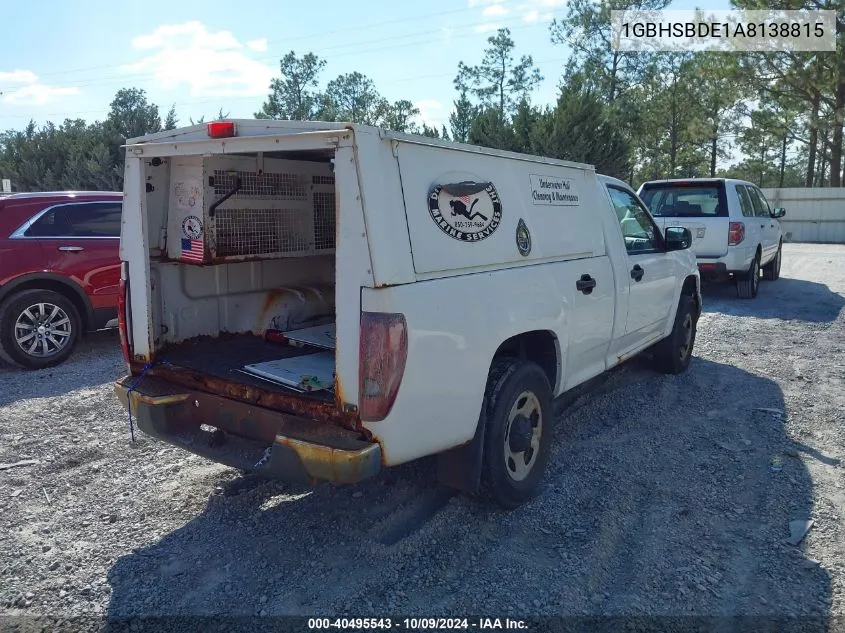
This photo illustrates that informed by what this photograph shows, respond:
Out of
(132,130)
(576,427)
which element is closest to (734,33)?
(132,130)

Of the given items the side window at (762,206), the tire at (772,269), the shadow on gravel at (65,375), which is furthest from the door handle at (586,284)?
the tire at (772,269)

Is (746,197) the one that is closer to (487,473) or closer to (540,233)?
(540,233)

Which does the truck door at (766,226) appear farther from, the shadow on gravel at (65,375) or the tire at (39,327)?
the tire at (39,327)

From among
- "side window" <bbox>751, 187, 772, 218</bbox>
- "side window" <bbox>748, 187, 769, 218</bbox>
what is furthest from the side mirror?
"side window" <bbox>751, 187, 772, 218</bbox>

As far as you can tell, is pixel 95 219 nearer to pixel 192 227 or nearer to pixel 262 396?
pixel 192 227

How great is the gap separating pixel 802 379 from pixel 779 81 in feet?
88.4

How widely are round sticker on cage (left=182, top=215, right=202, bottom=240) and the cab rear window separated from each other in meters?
8.70

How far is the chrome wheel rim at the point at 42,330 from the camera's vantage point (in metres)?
7.04

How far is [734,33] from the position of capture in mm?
27234

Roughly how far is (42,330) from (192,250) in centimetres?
386

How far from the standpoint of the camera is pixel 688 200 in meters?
11.3

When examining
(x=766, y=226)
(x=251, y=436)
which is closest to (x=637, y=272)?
(x=251, y=436)

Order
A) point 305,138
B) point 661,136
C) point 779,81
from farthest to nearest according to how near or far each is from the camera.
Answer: point 661,136, point 779,81, point 305,138

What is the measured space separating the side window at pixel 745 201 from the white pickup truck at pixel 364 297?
6.83 m
